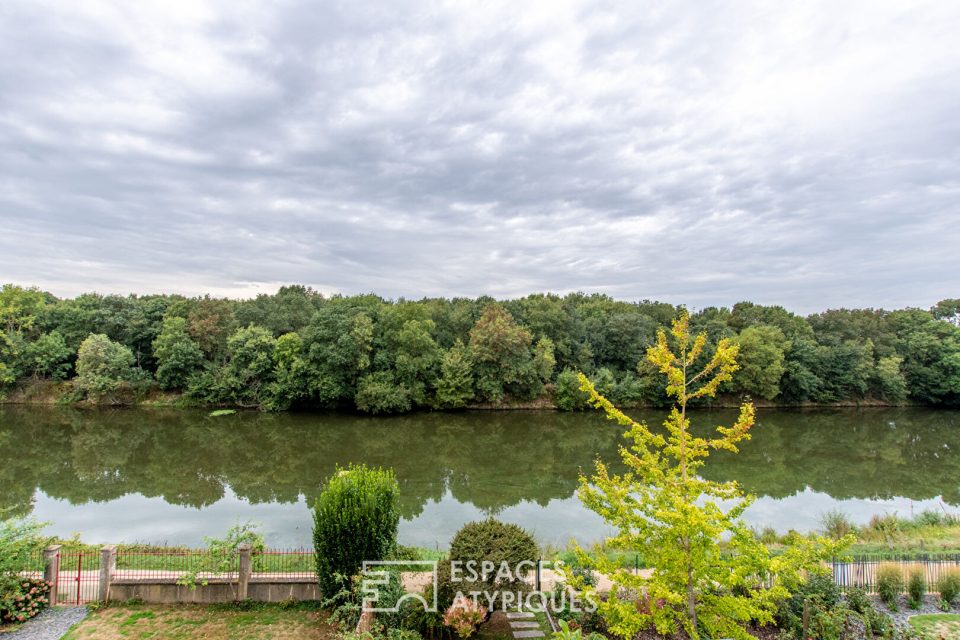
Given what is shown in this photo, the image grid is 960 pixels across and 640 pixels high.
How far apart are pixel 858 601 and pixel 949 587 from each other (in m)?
2.49

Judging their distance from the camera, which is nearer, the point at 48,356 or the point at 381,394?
the point at 381,394

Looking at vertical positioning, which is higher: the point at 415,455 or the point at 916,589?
the point at 916,589

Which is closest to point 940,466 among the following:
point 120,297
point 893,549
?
point 893,549

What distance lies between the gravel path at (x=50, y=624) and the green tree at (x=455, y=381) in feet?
90.7

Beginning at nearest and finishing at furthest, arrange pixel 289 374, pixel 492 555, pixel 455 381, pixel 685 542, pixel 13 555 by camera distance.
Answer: pixel 685 542
pixel 492 555
pixel 13 555
pixel 289 374
pixel 455 381

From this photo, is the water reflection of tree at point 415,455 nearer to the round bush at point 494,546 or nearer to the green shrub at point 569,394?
the green shrub at point 569,394

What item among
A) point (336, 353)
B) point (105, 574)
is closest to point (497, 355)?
point (336, 353)

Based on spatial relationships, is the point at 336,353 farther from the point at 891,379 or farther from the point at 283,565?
the point at 891,379

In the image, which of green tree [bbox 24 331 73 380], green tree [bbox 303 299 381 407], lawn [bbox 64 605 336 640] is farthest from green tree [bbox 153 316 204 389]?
lawn [bbox 64 605 336 640]

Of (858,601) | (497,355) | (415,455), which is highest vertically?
(497,355)

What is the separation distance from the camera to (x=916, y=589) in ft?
30.7

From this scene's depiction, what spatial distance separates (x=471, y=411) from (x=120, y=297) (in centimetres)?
3634

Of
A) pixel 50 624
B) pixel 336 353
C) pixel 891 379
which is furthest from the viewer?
pixel 891 379

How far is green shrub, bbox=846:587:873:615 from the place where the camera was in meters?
8.63
